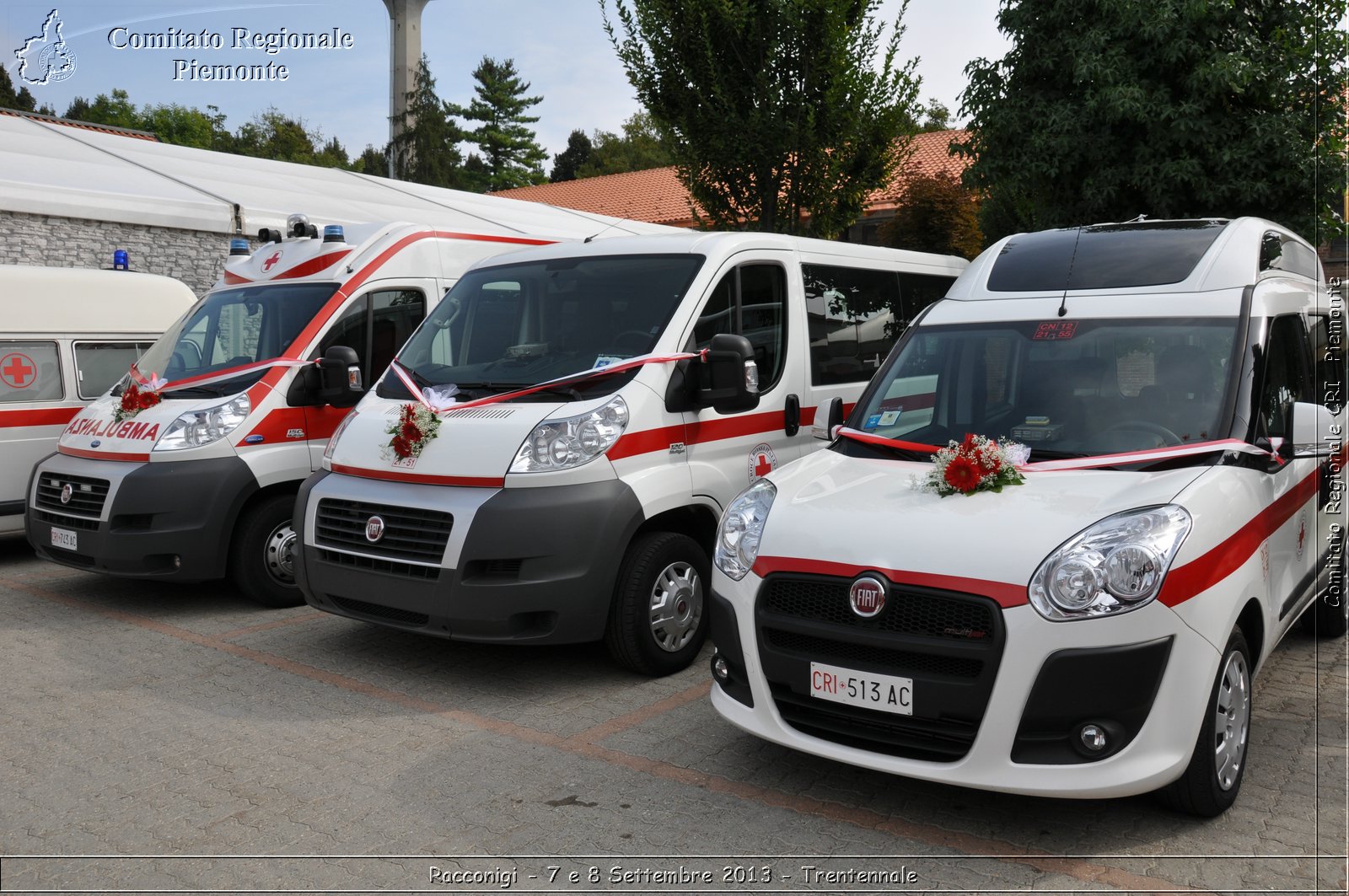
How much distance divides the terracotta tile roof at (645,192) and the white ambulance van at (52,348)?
76.2 ft

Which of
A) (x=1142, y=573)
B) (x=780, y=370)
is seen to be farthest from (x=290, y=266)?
(x=1142, y=573)

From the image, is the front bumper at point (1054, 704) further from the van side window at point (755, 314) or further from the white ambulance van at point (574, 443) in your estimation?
the van side window at point (755, 314)

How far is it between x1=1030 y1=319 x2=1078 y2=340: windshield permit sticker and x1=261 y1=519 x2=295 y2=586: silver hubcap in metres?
4.86

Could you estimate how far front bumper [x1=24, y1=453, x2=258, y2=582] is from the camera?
6.93 metres

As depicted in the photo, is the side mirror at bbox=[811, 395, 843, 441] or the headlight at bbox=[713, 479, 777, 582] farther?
the side mirror at bbox=[811, 395, 843, 441]

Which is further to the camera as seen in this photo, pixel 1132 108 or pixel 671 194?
pixel 671 194

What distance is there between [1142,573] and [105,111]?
6988 centimetres

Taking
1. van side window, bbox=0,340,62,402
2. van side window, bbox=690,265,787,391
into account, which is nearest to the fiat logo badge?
van side window, bbox=690,265,787,391

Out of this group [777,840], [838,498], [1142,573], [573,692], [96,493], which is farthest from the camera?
[96,493]

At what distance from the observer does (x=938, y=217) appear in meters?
25.2

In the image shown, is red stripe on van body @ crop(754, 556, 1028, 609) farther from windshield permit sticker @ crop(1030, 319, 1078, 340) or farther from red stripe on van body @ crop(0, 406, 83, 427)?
red stripe on van body @ crop(0, 406, 83, 427)

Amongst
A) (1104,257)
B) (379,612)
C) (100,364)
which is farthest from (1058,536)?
(100,364)

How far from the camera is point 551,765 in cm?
452

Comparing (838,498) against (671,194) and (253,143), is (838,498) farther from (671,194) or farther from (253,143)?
(253,143)
